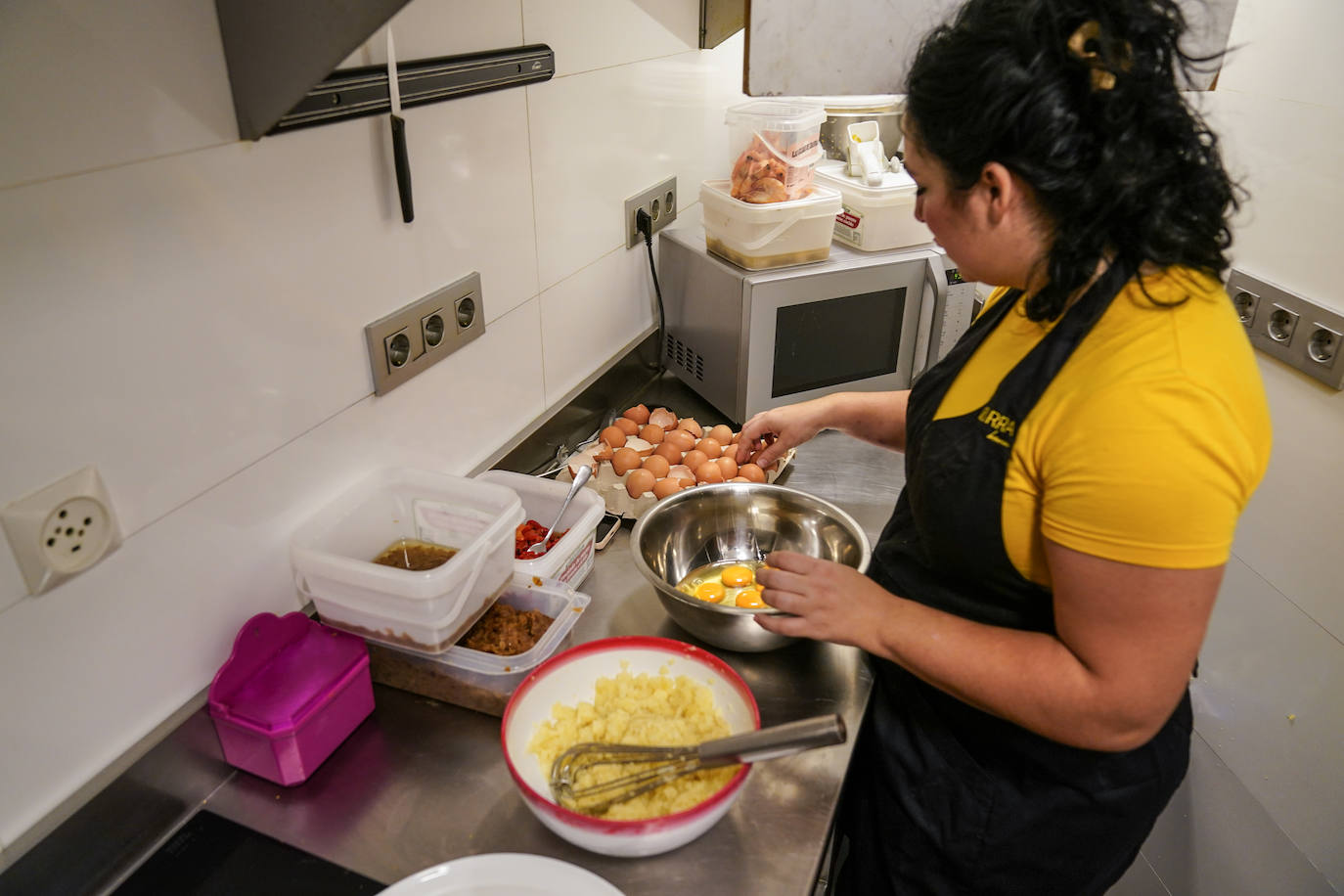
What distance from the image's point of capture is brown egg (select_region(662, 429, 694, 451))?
1.57 metres

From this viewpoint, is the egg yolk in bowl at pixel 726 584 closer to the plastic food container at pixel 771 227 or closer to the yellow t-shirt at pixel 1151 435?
the yellow t-shirt at pixel 1151 435

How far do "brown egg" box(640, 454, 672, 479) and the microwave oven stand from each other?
0.80ft

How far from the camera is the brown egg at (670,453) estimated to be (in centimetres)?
154

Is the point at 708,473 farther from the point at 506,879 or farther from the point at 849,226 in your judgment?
the point at 506,879

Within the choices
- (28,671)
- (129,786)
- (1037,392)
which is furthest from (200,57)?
(1037,392)

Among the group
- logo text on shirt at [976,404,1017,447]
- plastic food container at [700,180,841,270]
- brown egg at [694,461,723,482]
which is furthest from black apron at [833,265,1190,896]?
plastic food container at [700,180,841,270]

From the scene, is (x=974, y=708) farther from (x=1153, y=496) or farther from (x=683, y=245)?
(x=683, y=245)

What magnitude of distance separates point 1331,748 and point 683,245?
145 cm

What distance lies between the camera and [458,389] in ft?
4.30

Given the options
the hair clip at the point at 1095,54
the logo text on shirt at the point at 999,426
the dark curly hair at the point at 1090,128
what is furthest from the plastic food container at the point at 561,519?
the hair clip at the point at 1095,54

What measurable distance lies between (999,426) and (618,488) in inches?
28.3

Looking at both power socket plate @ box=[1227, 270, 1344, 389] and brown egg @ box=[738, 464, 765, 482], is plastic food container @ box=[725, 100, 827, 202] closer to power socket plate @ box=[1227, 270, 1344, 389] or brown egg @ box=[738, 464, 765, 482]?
brown egg @ box=[738, 464, 765, 482]

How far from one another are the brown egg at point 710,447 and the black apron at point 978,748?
A: 478 mm

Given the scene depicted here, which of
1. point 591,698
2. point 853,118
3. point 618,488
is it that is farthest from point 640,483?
point 853,118
